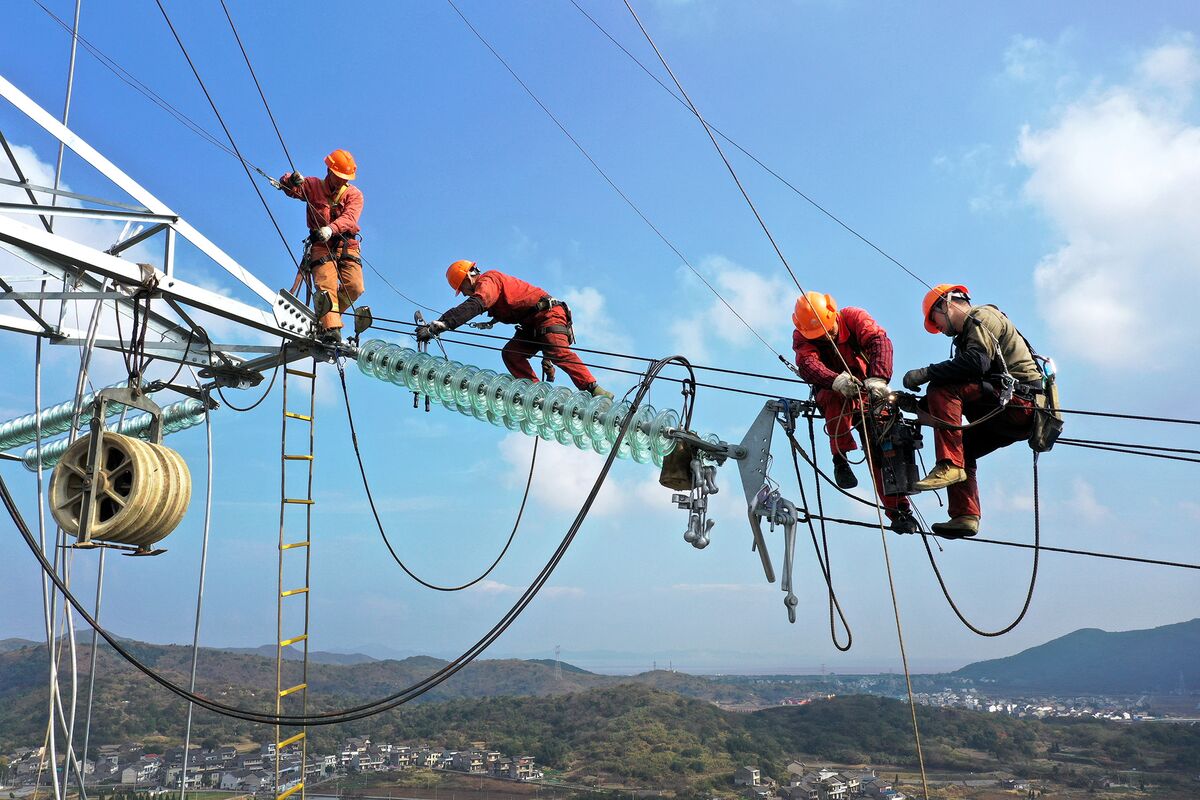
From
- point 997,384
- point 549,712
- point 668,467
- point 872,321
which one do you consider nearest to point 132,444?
point 668,467

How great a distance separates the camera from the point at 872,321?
801cm

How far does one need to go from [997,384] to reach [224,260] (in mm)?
7631

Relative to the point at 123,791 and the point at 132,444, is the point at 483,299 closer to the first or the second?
the point at 132,444

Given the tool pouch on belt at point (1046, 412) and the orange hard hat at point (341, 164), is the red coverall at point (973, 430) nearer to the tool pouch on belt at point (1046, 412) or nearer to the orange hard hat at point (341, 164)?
the tool pouch on belt at point (1046, 412)

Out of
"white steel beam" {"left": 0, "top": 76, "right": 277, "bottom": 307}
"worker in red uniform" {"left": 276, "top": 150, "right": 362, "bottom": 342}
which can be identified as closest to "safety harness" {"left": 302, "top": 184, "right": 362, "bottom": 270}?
"worker in red uniform" {"left": 276, "top": 150, "right": 362, "bottom": 342}

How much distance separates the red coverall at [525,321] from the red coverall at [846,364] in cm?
259

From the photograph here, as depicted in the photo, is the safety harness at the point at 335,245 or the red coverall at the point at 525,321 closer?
the red coverall at the point at 525,321

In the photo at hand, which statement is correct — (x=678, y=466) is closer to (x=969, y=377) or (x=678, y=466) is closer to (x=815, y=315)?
(x=815, y=315)

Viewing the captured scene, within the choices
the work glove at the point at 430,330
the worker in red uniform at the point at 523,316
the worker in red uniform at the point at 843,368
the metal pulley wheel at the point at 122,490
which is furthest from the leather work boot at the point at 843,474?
the metal pulley wheel at the point at 122,490

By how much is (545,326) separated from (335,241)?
10.2 ft

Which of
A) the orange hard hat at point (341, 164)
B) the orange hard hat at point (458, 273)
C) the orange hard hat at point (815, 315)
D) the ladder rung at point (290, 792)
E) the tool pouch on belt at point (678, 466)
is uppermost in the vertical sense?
the orange hard hat at point (341, 164)

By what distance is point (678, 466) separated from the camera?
7965 mm

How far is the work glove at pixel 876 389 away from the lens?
7391mm

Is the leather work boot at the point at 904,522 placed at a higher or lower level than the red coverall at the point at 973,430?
lower
